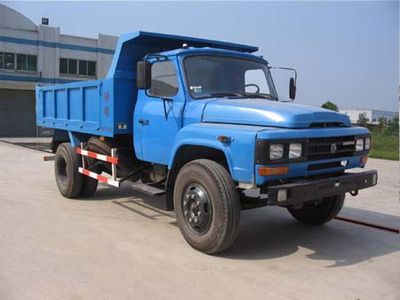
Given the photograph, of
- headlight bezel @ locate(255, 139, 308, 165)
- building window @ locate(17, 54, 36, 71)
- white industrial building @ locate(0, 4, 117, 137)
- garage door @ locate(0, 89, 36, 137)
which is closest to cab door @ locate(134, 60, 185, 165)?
headlight bezel @ locate(255, 139, 308, 165)

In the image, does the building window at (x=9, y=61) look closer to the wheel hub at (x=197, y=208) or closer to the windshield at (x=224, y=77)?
the windshield at (x=224, y=77)

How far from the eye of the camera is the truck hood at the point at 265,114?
526 cm

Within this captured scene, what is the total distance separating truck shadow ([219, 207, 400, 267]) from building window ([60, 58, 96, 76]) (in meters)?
32.4

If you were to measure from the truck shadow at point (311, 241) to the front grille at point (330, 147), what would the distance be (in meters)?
1.18

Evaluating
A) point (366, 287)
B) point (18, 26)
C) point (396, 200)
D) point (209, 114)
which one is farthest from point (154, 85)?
point (18, 26)

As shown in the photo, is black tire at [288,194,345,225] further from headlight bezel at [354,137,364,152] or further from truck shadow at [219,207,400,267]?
headlight bezel at [354,137,364,152]

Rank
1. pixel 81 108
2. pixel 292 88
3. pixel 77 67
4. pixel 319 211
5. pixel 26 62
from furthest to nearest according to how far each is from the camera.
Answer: pixel 77 67 < pixel 26 62 < pixel 81 108 < pixel 292 88 < pixel 319 211

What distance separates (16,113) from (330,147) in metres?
34.0

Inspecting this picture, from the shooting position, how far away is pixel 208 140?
18.0 ft

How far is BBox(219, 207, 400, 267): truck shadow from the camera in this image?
5.67 metres

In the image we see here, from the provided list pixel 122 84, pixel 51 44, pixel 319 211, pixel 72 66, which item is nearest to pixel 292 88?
pixel 319 211

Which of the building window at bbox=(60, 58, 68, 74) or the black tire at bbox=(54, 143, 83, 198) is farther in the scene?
the building window at bbox=(60, 58, 68, 74)

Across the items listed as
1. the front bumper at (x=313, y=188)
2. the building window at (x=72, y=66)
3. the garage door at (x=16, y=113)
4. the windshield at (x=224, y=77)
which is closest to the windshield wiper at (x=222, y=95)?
the windshield at (x=224, y=77)

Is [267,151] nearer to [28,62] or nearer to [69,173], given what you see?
[69,173]
